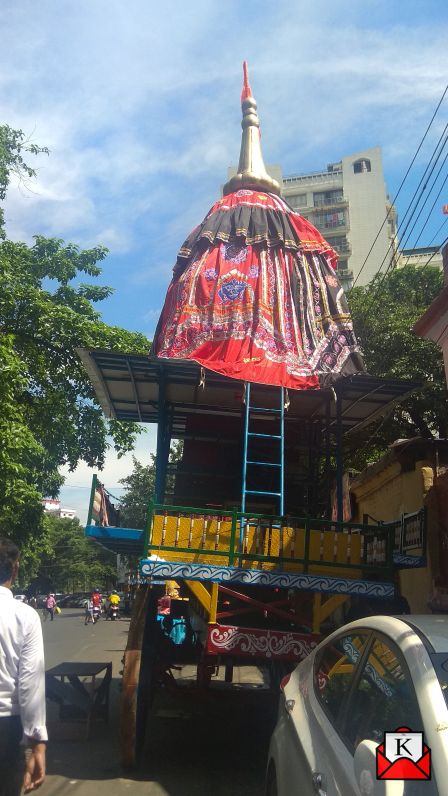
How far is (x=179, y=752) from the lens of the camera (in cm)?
632

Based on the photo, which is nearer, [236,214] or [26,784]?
[26,784]

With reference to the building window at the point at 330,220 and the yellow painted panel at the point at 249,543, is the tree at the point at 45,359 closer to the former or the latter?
the yellow painted panel at the point at 249,543

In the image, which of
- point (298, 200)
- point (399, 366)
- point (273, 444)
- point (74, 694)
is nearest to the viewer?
point (74, 694)

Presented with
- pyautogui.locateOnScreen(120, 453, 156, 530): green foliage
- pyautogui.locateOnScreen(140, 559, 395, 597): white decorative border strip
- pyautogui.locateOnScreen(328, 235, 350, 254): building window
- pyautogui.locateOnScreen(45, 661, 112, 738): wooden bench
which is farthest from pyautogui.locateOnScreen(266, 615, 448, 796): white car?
pyautogui.locateOnScreen(328, 235, 350, 254): building window

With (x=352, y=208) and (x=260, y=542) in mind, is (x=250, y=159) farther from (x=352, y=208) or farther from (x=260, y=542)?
(x=352, y=208)

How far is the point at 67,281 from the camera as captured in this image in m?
15.3

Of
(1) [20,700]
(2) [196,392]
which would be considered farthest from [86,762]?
(2) [196,392]

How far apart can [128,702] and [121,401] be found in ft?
19.8

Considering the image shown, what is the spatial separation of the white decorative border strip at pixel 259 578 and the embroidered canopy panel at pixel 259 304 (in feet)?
10.3

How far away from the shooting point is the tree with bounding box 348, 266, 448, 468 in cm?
1797

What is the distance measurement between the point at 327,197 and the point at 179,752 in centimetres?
5698

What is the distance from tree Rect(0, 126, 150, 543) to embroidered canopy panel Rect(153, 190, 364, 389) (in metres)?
3.57

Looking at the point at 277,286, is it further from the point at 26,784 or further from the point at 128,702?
the point at 26,784

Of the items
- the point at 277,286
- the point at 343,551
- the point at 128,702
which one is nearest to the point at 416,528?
the point at 343,551
